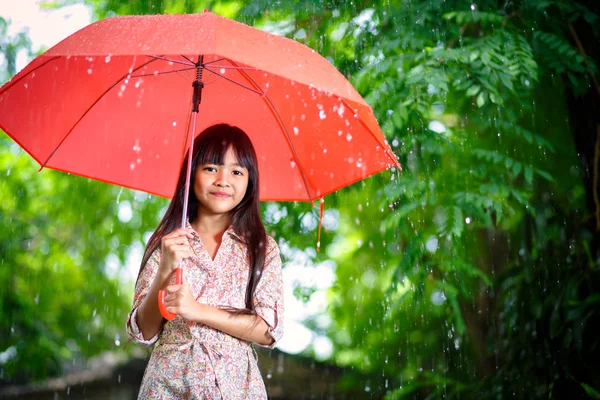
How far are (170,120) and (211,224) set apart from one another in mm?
656

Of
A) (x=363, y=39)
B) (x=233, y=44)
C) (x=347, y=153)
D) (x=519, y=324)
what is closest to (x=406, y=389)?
(x=519, y=324)

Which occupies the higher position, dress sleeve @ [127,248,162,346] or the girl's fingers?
the girl's fingers

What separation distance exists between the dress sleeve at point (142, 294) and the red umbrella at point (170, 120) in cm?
55

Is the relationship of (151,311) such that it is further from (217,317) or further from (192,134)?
(192,134)

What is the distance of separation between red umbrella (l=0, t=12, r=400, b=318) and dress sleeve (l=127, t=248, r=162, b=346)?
1.80 ft

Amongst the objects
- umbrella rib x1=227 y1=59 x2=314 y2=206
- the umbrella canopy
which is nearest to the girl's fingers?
the umbrella canopy

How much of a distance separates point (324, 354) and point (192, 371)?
746 centimetres

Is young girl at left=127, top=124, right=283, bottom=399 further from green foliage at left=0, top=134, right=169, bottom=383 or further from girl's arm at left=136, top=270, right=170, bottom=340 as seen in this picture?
green foliage at left=0, top=134, right=169, bottom=383

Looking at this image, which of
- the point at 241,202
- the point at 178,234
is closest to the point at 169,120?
the point at 241,202

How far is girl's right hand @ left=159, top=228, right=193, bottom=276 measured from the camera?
2135 mm

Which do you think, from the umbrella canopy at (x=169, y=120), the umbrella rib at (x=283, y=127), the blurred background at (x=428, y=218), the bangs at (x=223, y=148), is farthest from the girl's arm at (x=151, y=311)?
the blurred background at (x=428, y=218)

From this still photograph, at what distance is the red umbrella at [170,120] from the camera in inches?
106

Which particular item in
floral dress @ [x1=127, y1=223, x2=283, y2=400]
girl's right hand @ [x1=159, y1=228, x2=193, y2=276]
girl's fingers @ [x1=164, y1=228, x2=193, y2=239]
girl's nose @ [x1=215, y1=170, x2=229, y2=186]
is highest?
girl's nose @ [x1=215, y1=170, x2=229, y2=186]

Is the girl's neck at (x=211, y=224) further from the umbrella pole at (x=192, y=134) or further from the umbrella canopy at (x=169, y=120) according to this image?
the umbrella canopy at (x=169, y=120)
